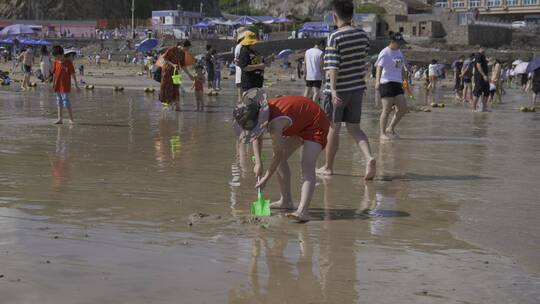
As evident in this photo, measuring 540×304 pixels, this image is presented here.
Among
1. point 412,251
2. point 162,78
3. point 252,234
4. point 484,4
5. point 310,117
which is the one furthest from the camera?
point 484,4

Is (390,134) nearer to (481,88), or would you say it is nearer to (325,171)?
(325,171)

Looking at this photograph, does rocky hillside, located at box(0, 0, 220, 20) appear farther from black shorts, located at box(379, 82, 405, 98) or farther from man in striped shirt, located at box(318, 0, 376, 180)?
man in striped shirt, located at box(318, 0, 376, 180)

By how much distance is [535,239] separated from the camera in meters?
5.95

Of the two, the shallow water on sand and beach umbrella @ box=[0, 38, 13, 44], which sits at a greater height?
beach umbrella @ box=[0, 38, 13, 44]

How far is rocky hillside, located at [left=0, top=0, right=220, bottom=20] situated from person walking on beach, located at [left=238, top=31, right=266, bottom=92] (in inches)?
3805

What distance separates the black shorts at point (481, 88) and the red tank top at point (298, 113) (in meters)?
13.8

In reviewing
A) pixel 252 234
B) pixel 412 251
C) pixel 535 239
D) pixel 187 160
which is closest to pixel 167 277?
pixel 252 234

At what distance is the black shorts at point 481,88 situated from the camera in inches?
766

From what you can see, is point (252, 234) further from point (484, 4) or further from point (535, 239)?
point (484, 4)

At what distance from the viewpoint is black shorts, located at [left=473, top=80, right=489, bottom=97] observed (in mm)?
Result: 19453

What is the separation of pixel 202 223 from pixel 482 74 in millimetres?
14513

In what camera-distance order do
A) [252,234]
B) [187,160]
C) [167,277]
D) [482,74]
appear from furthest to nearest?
1. [482,74]
2. [187,160]
3. [252,234]
4. [167,277]

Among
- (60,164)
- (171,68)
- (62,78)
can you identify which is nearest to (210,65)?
(171,68)

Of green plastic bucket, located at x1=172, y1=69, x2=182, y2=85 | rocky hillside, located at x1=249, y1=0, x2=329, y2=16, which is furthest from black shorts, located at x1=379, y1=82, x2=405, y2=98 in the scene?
rocky hillside, located at x1=249, y1=0, x2=329, y2=16
